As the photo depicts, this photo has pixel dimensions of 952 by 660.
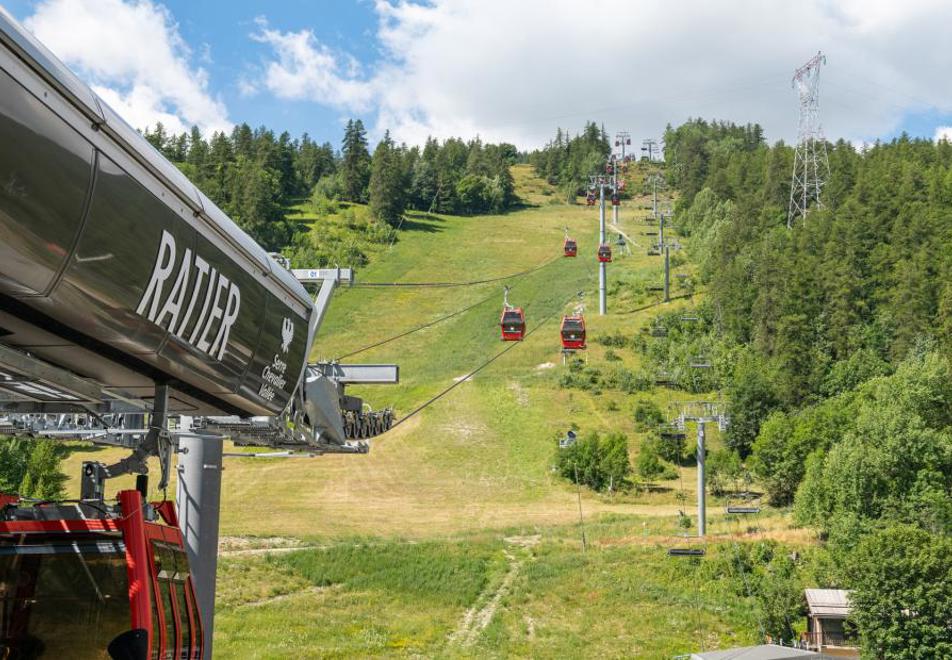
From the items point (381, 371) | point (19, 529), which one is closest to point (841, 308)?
point (381, 371)

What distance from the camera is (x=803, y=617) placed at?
42.5 meters

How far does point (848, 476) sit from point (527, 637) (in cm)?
2170

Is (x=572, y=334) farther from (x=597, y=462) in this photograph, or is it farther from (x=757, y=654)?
(x=757, y=654)

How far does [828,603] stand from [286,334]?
38.4 metres

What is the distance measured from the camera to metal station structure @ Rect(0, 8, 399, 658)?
183 inches

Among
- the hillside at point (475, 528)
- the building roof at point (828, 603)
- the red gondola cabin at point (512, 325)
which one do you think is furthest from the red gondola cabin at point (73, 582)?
the red gondola cabin at point (512, 325)

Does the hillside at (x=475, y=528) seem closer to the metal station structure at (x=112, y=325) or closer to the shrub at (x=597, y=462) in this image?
the shrub at (x=597, y=462)

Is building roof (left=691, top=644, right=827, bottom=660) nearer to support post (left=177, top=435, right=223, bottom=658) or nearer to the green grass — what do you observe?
the green grass

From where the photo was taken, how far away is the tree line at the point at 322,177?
414 feet

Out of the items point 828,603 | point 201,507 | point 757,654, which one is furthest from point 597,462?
point 201,507

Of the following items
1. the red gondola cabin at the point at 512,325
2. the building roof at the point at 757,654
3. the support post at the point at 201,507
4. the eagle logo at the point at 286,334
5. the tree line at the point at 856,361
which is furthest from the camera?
the red gondola cabin at the point at 512,325

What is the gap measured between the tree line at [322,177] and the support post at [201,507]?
357ft

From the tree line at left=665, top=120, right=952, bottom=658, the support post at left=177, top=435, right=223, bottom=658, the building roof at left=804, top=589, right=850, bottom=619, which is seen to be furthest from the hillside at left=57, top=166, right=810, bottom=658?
the support post at left=177, top=435, right=223, bottom=658

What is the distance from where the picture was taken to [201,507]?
12039mm
